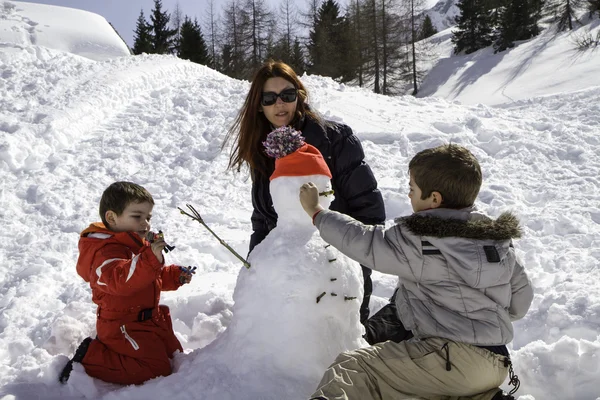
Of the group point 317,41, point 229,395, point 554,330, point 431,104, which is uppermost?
point 317,41

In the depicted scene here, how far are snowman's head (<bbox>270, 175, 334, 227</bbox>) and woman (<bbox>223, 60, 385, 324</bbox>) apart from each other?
46 cm

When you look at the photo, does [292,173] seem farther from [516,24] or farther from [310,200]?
[516,24]

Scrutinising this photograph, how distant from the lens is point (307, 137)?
2.69 metres

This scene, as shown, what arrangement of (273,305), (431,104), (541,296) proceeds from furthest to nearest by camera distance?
(431,104) < (541,296) < (273,305)

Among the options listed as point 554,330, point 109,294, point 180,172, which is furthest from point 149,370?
point 180,172

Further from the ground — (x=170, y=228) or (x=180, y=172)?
(x=180, y=172)

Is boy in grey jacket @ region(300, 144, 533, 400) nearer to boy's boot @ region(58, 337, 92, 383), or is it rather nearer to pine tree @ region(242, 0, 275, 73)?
boy's boot @ region(58, 337, 92, 383)

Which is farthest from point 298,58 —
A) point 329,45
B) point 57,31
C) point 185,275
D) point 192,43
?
point 185,275

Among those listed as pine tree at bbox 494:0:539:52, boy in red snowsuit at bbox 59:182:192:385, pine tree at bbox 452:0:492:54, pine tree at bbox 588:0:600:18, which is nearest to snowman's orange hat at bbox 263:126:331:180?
boy in red snowsuit at bbox 59:182:192:385

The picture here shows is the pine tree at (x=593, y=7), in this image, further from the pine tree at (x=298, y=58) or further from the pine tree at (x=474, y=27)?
the pine tree at (x=298, y=58)

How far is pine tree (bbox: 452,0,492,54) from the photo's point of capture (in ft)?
96.0

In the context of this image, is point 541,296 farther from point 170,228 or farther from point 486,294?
point 170,228

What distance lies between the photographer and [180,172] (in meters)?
7.32

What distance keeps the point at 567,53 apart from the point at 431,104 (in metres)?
14.1
